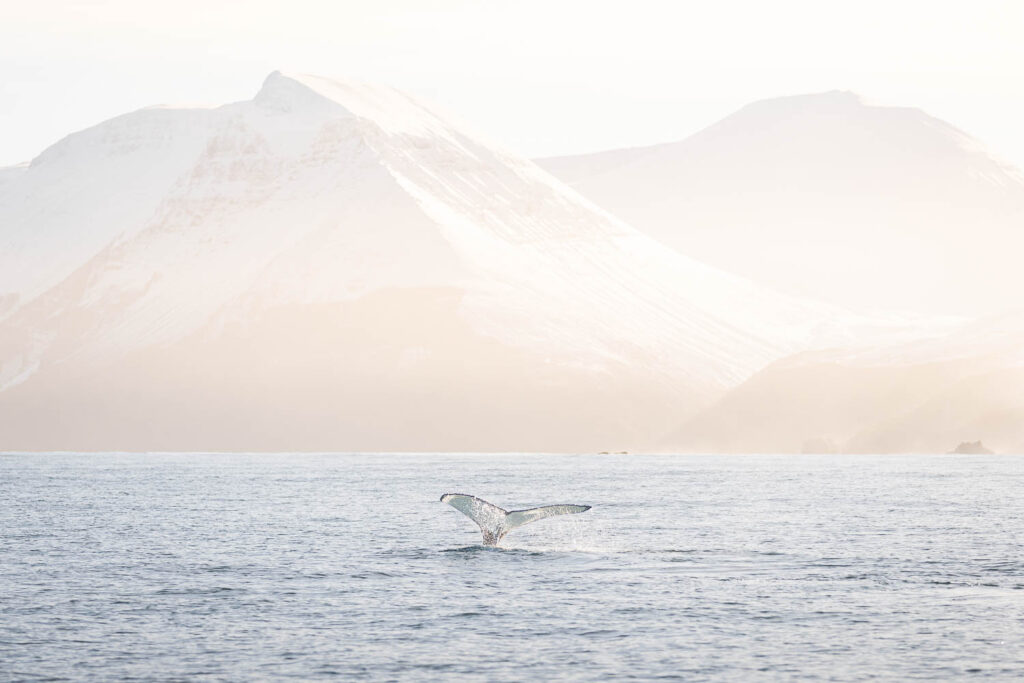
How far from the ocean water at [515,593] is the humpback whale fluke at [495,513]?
1491 mm

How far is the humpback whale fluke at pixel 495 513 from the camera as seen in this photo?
5625cm

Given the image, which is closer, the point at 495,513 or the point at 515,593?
the point at 515,593

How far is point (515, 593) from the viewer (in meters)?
48.6

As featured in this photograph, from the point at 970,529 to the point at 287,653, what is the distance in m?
45.4

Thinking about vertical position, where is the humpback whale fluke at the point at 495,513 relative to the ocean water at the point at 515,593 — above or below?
above

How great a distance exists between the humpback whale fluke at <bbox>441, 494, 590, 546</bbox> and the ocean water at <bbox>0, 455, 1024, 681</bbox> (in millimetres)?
1491

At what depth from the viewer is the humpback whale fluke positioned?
56.2 metres

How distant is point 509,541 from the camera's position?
6981 centimetres

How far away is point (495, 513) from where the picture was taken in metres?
60.1

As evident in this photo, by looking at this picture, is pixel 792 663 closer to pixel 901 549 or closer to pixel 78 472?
pixel 901 549

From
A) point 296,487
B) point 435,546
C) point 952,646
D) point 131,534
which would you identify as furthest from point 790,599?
point 296,487

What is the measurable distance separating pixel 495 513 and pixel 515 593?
454 inches

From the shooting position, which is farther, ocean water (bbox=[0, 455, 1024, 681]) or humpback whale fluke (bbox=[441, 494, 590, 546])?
humpback whale fluke (bbox=[441, 494, 590, 546])

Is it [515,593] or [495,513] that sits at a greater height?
[495,513]
